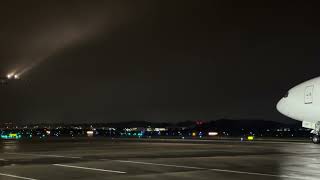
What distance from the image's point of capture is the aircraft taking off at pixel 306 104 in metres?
43.3

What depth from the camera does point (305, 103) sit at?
4444cm

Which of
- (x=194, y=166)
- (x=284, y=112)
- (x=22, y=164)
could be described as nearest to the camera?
(x=194, y=166)

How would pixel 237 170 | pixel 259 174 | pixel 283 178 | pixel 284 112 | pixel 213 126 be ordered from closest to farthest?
pixel 283 178 < pixel 259 174 < pixel 237 170 < pixel 284 112 < pixel 213 126

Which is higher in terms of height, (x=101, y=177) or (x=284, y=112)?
(x=284, y=112)

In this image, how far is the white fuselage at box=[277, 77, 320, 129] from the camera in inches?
→ 1703

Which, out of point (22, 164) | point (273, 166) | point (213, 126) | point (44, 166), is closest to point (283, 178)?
point (273, 166)

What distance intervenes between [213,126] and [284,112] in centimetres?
14387

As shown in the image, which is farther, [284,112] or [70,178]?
[284,112]

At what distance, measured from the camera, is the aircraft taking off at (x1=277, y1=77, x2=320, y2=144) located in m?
43.3

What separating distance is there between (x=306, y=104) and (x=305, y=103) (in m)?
0.13

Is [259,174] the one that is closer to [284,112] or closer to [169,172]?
[169,172]

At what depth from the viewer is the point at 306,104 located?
145ft

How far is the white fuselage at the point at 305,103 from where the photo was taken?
43.2m

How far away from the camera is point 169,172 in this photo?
65.6 feet
